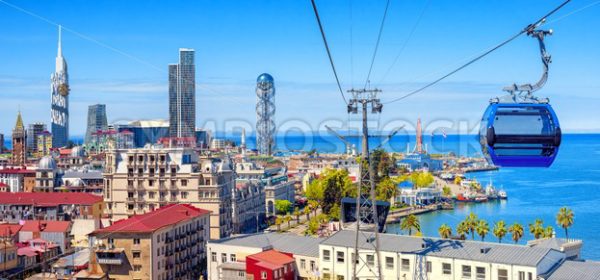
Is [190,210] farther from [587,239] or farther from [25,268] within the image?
[587,239]

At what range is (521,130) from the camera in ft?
28.8

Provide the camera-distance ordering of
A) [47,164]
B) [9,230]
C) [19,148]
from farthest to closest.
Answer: [19,148]
[47,164]
[9,230]

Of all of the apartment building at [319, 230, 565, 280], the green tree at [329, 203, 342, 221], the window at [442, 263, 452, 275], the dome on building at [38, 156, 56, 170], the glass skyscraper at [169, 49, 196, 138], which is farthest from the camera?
the glass skyscraper at [169, 49, 196, 138]

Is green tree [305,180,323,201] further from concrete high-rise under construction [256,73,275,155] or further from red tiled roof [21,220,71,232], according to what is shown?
concrete high-rise under construction [256,73,275,155]

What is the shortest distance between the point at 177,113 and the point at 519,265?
119899mm

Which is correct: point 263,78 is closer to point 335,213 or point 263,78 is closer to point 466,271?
point 335,213

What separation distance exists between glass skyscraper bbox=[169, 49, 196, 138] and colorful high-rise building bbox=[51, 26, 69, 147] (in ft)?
60.9

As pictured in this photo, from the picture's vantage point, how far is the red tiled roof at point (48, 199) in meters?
32.4

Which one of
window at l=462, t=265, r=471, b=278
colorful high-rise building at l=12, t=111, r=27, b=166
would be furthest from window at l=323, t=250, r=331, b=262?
colorful high-rise building at l=12, t=111, r=27, b=166

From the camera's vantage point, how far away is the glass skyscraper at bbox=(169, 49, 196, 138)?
420 ft

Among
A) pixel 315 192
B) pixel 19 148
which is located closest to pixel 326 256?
pixel 315 192

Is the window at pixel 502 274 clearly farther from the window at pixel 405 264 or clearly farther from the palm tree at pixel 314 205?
the palm tree at pixel 314 205

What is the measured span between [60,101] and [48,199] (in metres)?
93.5

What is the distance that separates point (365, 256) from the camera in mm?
17062
